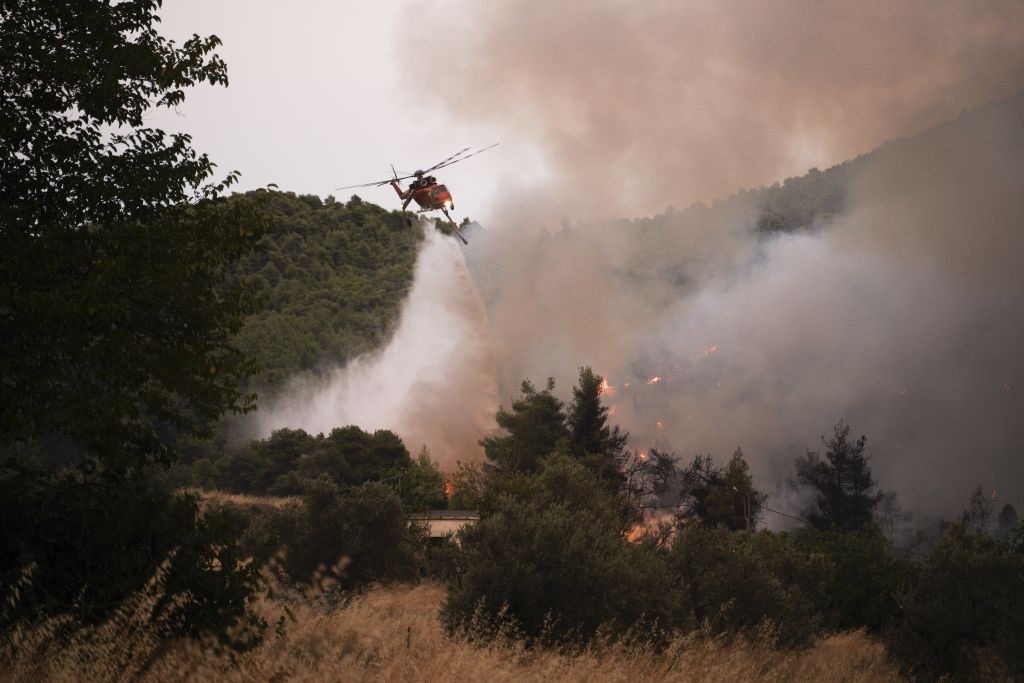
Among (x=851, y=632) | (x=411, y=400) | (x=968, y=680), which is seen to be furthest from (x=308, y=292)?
(x=968, y=680)

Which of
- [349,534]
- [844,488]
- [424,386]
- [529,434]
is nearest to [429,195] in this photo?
[349,534]

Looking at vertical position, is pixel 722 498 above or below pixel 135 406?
below

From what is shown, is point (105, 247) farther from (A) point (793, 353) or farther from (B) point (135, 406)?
(A) point (793, 353)

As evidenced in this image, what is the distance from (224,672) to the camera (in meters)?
9.31

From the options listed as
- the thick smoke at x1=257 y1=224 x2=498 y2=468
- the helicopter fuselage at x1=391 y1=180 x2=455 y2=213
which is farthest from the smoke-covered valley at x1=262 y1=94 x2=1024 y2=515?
the helicopter fuselage at x1=391 y1=180 x2=455 y2=213

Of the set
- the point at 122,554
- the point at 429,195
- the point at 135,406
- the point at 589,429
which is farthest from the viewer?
the point at 589,429

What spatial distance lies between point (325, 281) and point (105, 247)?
136214 millimetres

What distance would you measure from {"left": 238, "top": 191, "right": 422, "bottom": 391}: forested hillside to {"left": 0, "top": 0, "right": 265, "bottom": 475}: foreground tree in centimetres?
8911

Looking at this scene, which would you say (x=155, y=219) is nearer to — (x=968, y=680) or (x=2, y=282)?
(x=2, y=282)

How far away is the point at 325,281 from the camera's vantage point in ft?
475

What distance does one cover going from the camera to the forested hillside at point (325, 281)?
119312 mm

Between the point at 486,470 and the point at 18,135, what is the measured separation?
62.9 m

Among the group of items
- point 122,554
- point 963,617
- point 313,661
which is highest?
point 122,554

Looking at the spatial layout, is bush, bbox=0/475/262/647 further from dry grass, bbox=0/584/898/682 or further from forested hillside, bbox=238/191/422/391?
forested hillside, bbox=238/191/422/391
